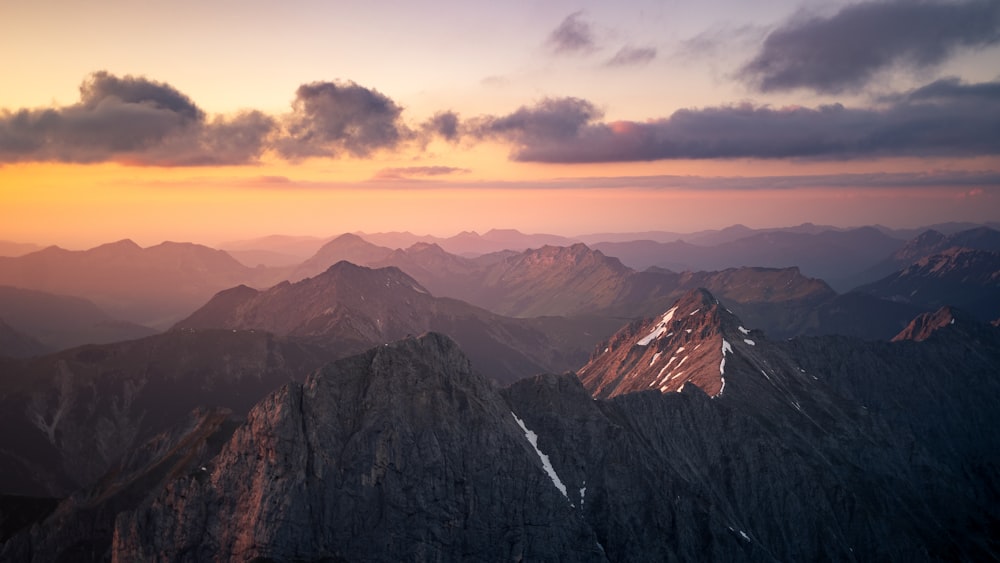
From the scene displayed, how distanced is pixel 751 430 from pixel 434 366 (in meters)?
89.0

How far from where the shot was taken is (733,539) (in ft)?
472

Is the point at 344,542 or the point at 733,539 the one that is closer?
the point at 344,542

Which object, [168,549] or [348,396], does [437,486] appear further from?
[168,549]

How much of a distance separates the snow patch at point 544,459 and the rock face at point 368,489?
338cm

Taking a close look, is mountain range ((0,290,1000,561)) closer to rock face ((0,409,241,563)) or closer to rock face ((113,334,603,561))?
rock face ((113,334,603,561))

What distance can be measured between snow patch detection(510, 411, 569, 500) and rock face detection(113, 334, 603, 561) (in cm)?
338

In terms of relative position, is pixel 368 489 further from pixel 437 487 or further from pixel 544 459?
pixel 544 459

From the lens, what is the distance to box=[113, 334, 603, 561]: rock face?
388ft

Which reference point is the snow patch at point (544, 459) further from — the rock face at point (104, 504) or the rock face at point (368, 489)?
the rock face at point (104, 504)

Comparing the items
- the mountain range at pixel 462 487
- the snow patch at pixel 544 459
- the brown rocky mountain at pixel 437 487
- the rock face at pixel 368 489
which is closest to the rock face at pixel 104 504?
the mountain range at pixel 462 487

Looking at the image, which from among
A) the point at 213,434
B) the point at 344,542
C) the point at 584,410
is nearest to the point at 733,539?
the point at 584,410

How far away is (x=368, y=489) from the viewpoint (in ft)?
398

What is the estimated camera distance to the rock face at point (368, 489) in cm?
11831

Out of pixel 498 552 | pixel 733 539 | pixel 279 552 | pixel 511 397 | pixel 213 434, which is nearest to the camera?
pixel 279 552
